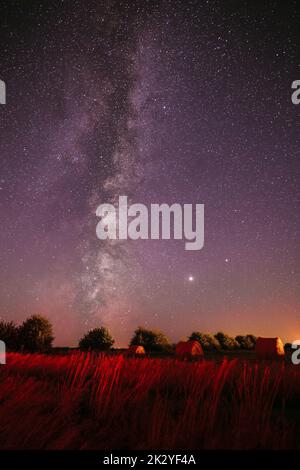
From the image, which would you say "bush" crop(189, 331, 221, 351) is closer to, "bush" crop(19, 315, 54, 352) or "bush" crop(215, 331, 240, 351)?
"bush" crop(215, 331, 240, 351)

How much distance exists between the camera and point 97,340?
31938 mm

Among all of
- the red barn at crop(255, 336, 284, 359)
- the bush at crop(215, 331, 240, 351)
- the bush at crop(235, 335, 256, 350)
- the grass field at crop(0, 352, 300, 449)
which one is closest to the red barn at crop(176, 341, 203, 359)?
the red barn at crop(255, 336, 284, 359)

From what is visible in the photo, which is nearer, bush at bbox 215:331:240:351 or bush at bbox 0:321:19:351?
bush at bbox 0:321:19:351

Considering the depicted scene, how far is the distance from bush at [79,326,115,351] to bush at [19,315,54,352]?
6151 mm

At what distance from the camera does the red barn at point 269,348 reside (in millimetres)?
25391

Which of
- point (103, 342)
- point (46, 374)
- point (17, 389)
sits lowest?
point (103, 342)

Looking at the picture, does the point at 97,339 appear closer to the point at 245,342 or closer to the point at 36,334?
the point at 36,334

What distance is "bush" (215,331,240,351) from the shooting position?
38.8 metres

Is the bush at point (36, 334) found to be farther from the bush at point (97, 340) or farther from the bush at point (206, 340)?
the bush at point (206, 340)

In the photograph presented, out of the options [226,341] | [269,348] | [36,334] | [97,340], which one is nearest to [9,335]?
[36,334]

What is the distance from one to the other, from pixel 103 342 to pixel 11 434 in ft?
96.6
